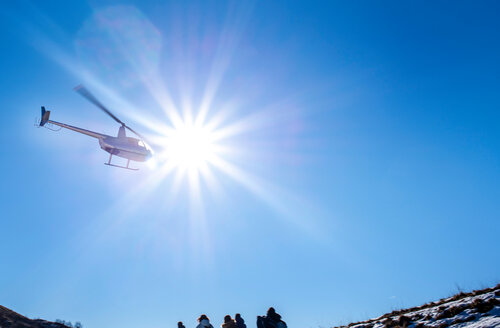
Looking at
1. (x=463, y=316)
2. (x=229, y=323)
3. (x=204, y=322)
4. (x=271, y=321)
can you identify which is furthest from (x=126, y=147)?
(x=463, y=316)

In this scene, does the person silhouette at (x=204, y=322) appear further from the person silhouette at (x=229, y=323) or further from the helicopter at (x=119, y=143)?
the helicopter at (x=119, y=143)

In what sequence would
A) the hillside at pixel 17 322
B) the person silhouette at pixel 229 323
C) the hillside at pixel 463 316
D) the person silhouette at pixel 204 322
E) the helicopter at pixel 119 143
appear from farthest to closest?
the helicopter at pixel 119 143 → the person silhouette at pixel 229 323 → the person silhouette at pixel 204 322 → the hillside at pixel 17 322 → the hillside at pixel 463 316

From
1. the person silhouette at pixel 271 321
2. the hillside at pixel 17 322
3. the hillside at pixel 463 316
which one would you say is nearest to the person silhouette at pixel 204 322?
the person silhouette at pixel 271 321

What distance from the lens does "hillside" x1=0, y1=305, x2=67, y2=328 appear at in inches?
453

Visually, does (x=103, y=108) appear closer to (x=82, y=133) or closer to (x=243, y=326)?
(x=82, y=133)

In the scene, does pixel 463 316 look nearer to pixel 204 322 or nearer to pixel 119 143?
pixel 204 322

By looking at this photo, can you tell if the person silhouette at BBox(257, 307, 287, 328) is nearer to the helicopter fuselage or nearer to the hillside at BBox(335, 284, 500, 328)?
the hillside at BBox(335, 284, 500, 328)

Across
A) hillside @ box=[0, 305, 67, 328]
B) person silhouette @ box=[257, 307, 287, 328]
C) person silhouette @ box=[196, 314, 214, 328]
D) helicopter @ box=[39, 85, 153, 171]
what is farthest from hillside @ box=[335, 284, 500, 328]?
helicopter @ box=[39, 85, 153, 171]

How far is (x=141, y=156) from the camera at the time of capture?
4428cm

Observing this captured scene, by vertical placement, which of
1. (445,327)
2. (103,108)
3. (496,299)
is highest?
(103,108)

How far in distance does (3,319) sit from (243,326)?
8.62 m

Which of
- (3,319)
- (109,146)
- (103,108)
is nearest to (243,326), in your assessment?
(3,319)

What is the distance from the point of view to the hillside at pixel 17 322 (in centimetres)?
1152

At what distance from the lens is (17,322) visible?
39.3ft
